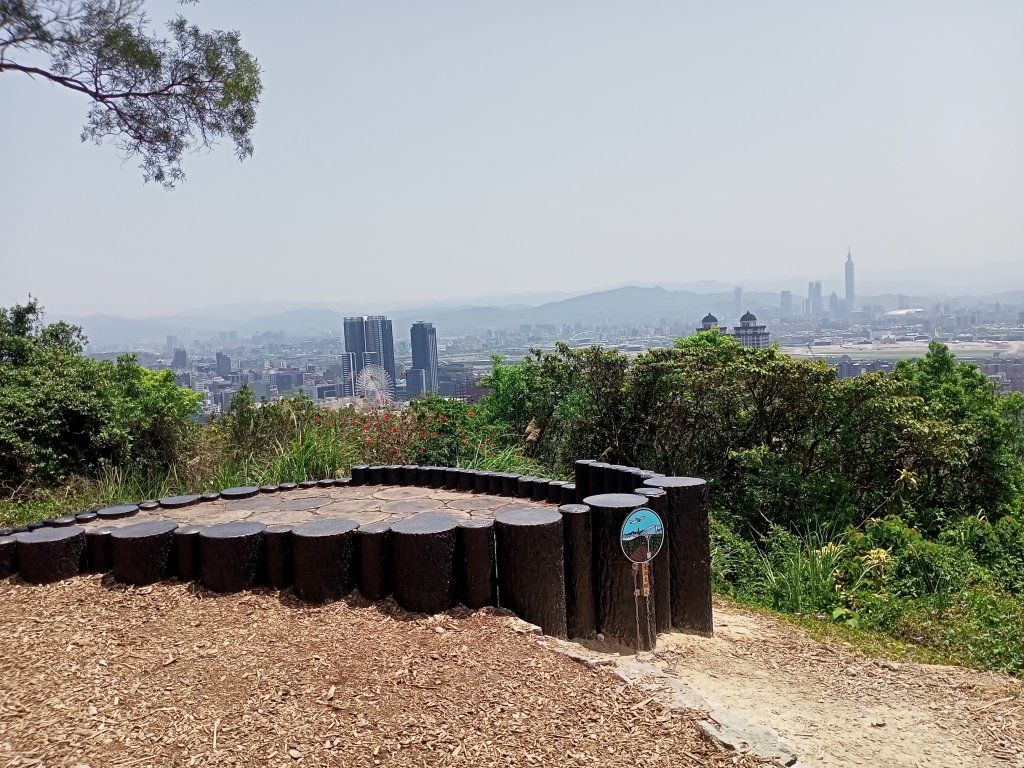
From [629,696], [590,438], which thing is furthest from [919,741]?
[590,438]

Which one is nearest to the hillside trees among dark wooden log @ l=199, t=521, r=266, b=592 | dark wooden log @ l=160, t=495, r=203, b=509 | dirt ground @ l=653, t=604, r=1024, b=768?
dark wooden log @ l=160, t=495, r=203, b=509

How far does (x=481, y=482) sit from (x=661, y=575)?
223 centimetres

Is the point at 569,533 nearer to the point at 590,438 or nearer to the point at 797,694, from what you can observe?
the point at 797,694

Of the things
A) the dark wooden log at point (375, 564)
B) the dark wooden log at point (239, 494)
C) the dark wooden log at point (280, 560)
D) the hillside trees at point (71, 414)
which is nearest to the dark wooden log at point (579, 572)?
the dark wooden log at point (375, 564)

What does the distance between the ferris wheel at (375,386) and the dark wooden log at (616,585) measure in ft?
20.7

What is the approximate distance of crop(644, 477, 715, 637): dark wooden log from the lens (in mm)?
4258

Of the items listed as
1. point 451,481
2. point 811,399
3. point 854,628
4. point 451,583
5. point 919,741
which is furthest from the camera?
point 811,399

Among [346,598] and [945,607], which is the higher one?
[346,598]

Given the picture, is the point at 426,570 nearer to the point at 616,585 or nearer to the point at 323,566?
the point at 323,566

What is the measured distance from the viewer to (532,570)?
12.1 ft

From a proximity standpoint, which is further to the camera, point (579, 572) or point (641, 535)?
point (579, 572)

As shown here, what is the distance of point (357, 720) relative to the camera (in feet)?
8.99

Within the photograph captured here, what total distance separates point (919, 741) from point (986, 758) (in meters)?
0.26

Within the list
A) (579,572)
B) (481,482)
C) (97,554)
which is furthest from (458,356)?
(579,572)
